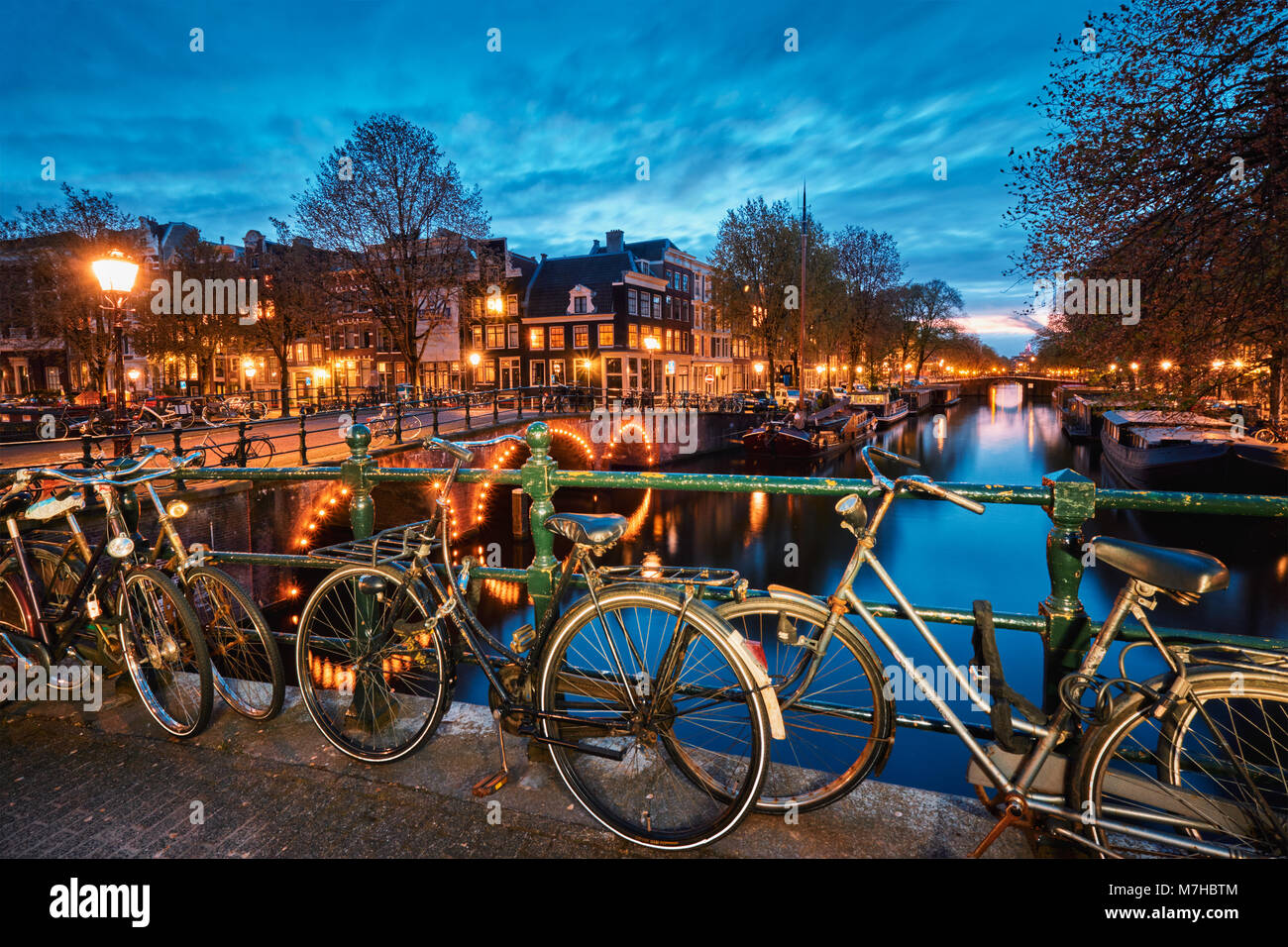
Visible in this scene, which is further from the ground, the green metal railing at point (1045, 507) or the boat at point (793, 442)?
the green metal railing at point (1045, 507)

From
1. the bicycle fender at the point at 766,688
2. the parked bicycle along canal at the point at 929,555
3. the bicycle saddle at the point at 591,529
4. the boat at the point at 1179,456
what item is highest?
the bicycle saddle at the point at 591,529

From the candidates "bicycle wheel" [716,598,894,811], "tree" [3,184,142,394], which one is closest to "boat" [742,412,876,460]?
"tree" [3,184,142,394]

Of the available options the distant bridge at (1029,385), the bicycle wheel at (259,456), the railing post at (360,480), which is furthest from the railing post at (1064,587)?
the distant bridge at (1029,385)

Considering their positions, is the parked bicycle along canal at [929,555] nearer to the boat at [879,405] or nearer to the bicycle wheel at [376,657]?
the bicycle wheel at [376,657]

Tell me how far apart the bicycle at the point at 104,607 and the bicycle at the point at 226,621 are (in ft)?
0.36

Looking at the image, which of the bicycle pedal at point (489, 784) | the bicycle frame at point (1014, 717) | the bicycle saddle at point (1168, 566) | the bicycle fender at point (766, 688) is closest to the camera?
the bicycle saddle at point (1168, 566)

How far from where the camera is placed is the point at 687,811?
98.5 inches

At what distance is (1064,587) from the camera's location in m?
2.34

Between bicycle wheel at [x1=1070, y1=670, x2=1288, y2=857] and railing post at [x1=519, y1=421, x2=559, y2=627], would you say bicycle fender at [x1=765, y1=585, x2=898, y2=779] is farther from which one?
railing post at [x1=519, y1=421, x2=559, y2=627]

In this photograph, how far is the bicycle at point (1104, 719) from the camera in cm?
189

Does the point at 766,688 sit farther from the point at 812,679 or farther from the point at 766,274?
the point at 766,274

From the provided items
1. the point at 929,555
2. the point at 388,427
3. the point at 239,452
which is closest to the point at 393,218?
the point at 388,427

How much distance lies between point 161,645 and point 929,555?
18.7 meters
